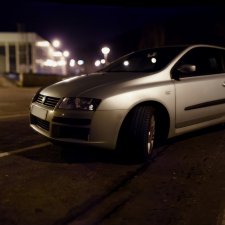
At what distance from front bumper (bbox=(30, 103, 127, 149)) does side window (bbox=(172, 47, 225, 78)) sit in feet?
4.38

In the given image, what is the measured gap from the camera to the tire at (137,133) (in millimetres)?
5125

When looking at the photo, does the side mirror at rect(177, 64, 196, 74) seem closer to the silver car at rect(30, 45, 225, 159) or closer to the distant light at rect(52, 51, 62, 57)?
the silver car at rect(30, 45, 225, 159)

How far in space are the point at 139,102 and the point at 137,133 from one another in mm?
381

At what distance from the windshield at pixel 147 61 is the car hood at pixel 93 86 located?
489mm

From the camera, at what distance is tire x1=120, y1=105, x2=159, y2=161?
512 centimetres

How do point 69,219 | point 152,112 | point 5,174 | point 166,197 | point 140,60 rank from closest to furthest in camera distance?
point 69,219
point 166,197
point 5,174
point 152,112
point 140,60

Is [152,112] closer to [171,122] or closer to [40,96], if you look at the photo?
[171,122]

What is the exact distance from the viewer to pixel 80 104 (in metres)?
5.01

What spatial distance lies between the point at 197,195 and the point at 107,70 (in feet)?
10.1

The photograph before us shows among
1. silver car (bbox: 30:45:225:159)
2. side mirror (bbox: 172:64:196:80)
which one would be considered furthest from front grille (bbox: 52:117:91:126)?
side mirror (bbox: 172:64:196:80)

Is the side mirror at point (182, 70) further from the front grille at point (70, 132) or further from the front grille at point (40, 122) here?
the front grille at point (40, 122)

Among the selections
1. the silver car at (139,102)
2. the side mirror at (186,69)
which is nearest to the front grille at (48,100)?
the silver car at (139,102)

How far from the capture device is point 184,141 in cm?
664

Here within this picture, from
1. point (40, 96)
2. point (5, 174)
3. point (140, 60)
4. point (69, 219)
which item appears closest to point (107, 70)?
point (140, 60)
